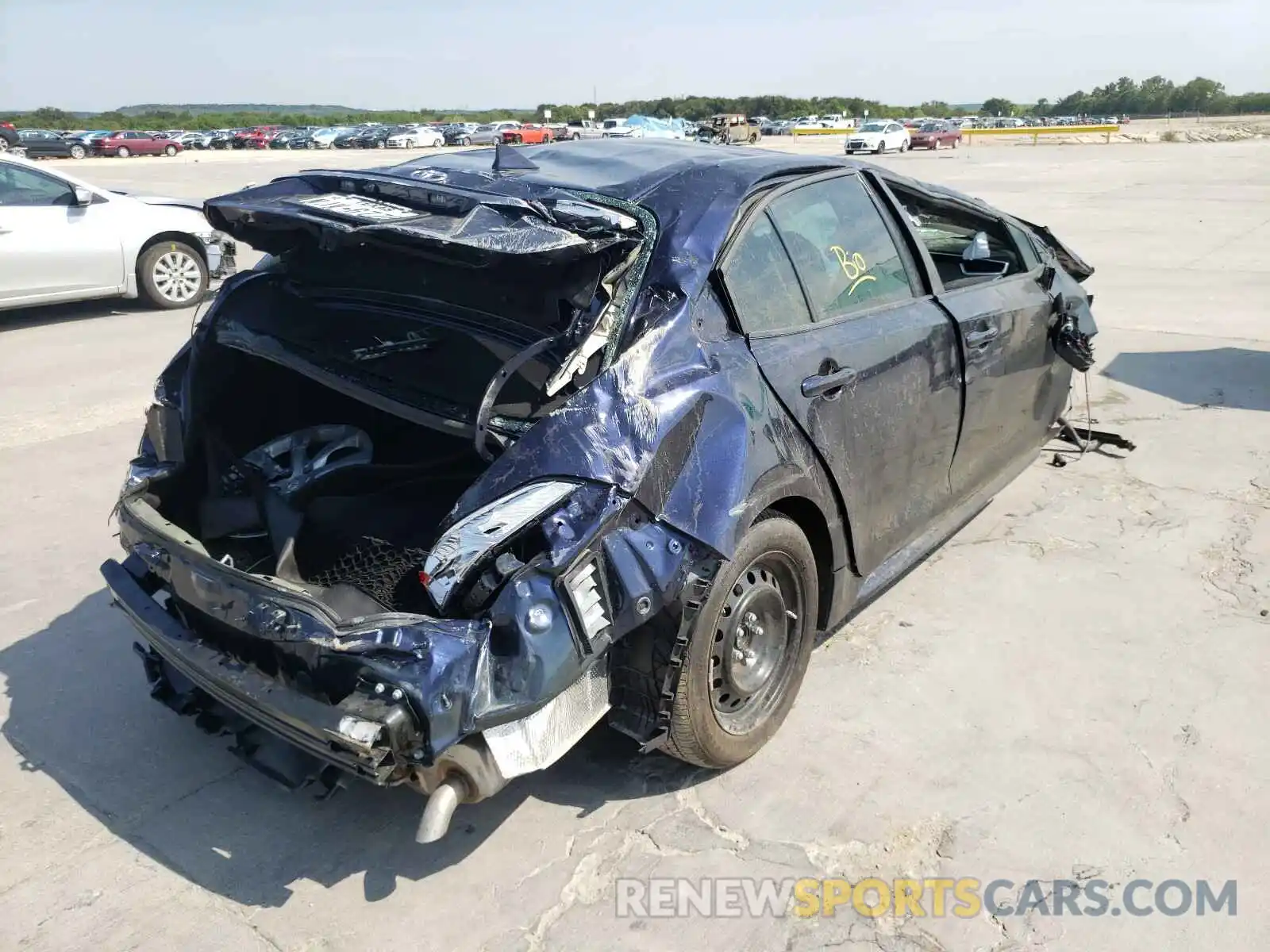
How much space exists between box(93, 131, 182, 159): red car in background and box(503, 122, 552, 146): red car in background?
16863 millimetres

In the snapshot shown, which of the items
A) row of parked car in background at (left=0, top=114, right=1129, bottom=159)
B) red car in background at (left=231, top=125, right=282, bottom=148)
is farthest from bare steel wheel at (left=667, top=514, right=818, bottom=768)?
red car in background at (left=231, top=125, right=282, bottom=148)

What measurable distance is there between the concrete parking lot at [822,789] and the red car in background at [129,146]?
48.6m

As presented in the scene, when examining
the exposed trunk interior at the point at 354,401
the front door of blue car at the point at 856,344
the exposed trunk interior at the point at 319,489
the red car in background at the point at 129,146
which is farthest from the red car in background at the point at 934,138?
the exposed trunk interior at the point at 354,401

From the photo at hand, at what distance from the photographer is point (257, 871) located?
8.86ft

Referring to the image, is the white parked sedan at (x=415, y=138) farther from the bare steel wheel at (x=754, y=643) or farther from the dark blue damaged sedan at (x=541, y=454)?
the bare steel wheel at (x=754, y=643)

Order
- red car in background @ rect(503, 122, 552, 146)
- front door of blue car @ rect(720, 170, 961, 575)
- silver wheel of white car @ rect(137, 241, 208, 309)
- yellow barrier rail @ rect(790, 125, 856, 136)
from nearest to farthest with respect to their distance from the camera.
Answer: front door of blue car @ rect(720, 170, 961, 575) < silver wheel of white car @ rect(137, 241, 208, 309) < red car in background @ rect(503, 122, 552, 146) < yellow barrier rail @ rect(790, 125, 856, 136)

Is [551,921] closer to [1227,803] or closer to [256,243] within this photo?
[1227,803]

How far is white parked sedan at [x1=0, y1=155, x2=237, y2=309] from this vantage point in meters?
8.88

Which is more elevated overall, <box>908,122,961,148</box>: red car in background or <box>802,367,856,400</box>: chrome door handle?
<box>908,122,961,148</box>: red car in background

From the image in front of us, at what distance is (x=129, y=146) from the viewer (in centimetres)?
4659

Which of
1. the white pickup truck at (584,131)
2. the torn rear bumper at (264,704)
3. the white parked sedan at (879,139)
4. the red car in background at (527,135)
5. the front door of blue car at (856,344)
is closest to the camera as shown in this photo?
the torn rear bumper at (264,704)

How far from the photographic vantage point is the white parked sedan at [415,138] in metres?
58.1

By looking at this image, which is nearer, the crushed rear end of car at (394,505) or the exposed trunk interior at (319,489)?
the crushed rear end of car at (394,505)

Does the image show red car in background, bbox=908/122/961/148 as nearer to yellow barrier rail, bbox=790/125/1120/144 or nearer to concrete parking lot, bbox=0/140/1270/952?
yellow barrier rail, bbox=790/125/1120/144
